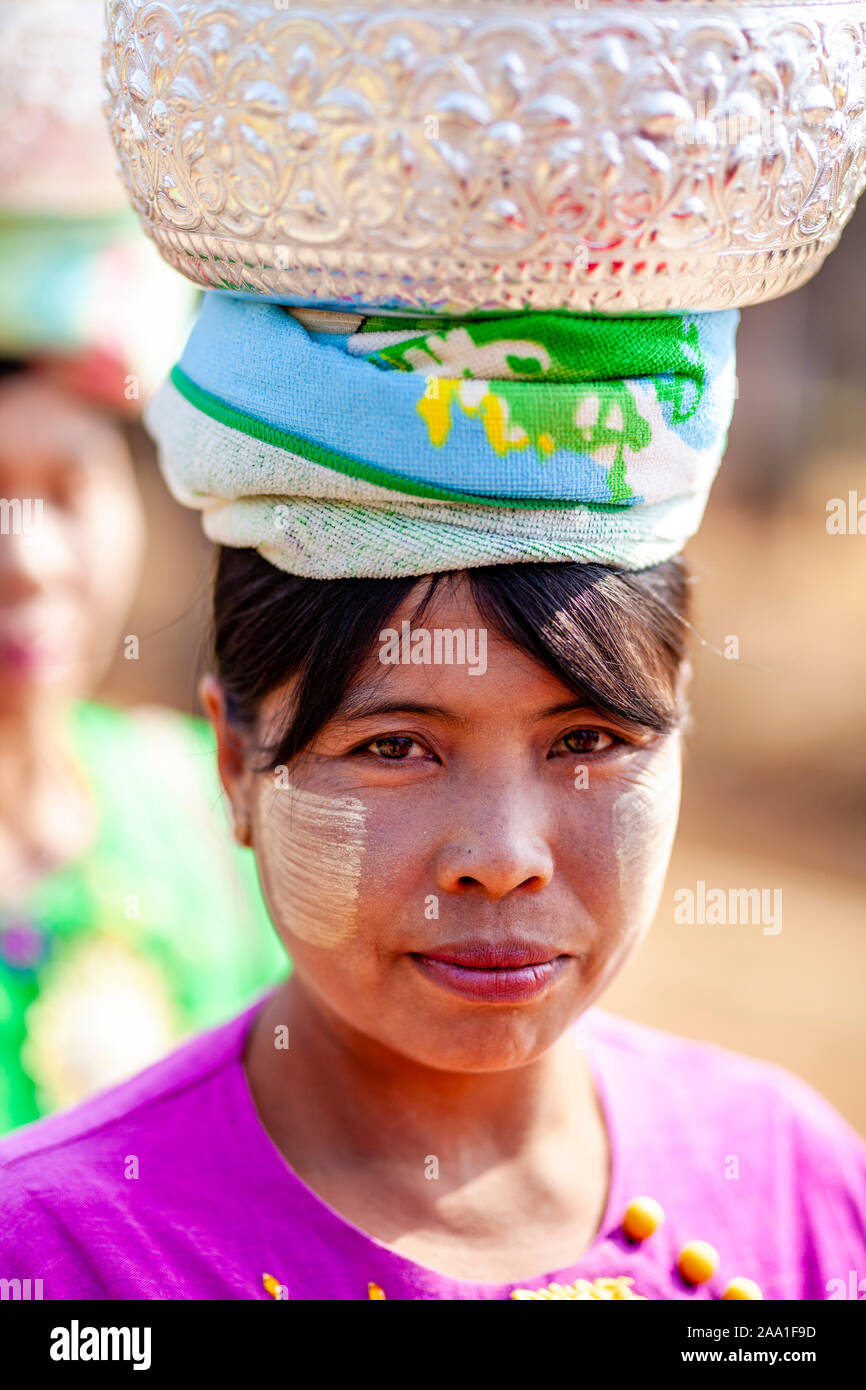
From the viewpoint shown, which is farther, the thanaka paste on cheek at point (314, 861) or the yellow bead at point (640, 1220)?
the yellow bead at point (640, 1220)

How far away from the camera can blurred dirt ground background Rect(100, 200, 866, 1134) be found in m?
4.56

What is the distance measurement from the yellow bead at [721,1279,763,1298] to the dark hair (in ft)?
2.06


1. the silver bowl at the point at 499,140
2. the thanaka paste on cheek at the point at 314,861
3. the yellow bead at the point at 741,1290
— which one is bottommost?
the yellow bead at the point at 741,1290

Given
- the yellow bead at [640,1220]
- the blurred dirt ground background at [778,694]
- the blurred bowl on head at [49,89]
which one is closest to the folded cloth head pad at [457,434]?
the yellow bead at [640,1220]

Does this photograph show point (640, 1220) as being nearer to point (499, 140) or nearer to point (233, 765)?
point (233, 765)

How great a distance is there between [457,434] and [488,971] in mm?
502

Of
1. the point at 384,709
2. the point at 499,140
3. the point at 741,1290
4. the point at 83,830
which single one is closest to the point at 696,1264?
the point at 741,1290

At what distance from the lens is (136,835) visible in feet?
10.1

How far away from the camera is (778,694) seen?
6.09m

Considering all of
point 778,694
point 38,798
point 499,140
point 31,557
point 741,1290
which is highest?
point 778,694

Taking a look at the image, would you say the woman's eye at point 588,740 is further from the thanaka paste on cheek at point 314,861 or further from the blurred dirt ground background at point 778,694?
the blurred dirt ground background at point 778,694

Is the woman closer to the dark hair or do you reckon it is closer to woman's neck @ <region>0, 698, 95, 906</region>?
the dark hair

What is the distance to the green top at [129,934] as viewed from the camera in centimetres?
277
